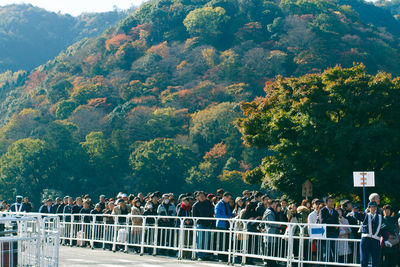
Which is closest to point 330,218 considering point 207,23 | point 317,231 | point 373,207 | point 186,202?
point 317,231

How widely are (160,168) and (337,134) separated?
47864 mm

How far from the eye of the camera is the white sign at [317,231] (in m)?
14.2

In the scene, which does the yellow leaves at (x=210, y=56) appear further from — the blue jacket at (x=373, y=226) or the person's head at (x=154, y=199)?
the blue jacket at (x=373, y=226)

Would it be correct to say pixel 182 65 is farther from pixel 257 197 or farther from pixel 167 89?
pixel 257 197

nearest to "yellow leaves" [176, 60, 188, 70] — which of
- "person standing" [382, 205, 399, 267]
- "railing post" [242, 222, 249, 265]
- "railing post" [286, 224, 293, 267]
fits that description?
"railing post" [242, 222, 249, 265]

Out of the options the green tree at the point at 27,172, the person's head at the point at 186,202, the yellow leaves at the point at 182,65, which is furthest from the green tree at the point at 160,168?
the person's head at the point at 186,202

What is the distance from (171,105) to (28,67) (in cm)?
10008

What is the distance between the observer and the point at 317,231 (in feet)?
46.7

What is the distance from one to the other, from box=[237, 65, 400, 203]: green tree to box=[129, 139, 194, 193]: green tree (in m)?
43.9

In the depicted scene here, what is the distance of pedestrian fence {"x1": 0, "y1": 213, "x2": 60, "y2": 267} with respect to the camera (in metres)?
9.32

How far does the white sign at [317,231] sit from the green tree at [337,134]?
1805 cm

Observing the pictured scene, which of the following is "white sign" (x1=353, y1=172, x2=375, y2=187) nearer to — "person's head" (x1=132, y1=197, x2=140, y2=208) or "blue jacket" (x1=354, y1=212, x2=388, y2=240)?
"person's head" (x1=132, y1=197, x2=140, y2=208)

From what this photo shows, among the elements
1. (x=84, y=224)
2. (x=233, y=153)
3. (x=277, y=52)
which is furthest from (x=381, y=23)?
(x=84, y=224)

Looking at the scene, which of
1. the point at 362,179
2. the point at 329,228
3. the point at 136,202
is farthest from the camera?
the point at 362,179
